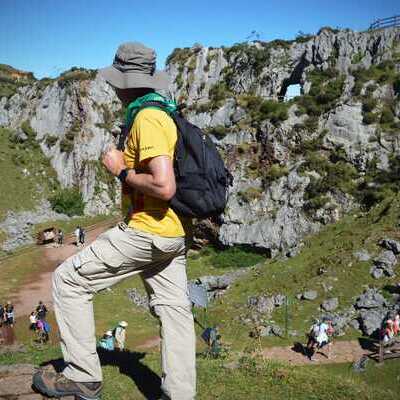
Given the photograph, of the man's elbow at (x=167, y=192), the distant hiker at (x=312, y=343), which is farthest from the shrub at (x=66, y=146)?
the man's elbow at (x=167, y=192)

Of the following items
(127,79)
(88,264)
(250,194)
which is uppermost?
(127,79)

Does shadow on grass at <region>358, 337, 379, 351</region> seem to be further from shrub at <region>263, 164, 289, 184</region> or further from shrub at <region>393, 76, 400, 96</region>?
shrub at <region>393, 76, 400, 96</region>

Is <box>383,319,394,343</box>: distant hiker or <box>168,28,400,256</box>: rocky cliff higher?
<box>168,28,400,256</box>: rocky cliff

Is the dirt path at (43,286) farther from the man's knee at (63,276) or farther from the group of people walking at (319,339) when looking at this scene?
the man's knee at (63,276)

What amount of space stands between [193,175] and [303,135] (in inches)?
1275

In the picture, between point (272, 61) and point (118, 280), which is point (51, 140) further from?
point (118, 280)

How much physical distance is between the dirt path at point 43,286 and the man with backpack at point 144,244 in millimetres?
22644

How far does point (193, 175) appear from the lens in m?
4.00

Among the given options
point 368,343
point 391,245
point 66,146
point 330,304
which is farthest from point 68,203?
point 368,343

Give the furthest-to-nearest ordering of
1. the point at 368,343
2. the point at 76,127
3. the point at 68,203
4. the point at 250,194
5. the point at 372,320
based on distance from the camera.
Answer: the point at 76,127
the point at 68,203
the point at 250,194
the point at 372,320
the point at 368,343

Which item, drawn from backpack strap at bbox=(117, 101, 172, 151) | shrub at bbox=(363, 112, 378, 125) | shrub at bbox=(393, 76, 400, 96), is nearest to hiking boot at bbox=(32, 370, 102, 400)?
backpack strap at bbox=(117, 101, 172, 151)

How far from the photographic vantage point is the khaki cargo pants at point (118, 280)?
4.11m

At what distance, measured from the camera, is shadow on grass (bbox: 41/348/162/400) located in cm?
523

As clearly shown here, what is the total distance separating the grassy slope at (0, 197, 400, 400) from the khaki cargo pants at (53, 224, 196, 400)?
3.14 ft
